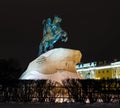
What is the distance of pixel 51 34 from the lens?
53312 millimetres

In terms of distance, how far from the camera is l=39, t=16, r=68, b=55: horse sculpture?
52438mm

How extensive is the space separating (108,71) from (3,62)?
259ft

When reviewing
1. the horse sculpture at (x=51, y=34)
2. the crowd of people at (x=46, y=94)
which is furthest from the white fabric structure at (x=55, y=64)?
the crowd of people at (x=46, y=94)

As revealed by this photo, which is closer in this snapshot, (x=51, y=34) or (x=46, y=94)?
(x=46, y=94)

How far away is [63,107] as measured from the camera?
82.8ft

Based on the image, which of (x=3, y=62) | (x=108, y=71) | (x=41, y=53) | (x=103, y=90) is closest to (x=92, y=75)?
(x=108, y=71)

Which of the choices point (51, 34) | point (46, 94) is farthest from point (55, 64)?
point (46, 94)

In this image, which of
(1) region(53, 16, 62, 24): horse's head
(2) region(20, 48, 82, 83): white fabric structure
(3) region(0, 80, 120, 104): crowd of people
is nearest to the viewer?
(3) region(0, 80, 120, 104): crowd of people

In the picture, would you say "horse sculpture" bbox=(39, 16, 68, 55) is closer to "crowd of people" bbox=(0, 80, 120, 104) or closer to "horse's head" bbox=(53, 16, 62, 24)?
"horse's head" bbox=(53, 16, 62, 24)

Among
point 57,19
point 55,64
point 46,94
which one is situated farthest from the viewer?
point 57,19

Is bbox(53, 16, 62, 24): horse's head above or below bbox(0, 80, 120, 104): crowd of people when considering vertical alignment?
above

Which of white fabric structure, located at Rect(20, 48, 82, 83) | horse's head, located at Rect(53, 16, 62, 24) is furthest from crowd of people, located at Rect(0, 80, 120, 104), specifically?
horse's head, located at Rect(53, 16, 62, 24)

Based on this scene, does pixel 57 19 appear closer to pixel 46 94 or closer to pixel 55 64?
pixel 55 64

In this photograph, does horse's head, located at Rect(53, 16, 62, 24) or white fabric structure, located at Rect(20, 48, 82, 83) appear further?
horse's head, located at Rect(53, 16, 62, 24)
